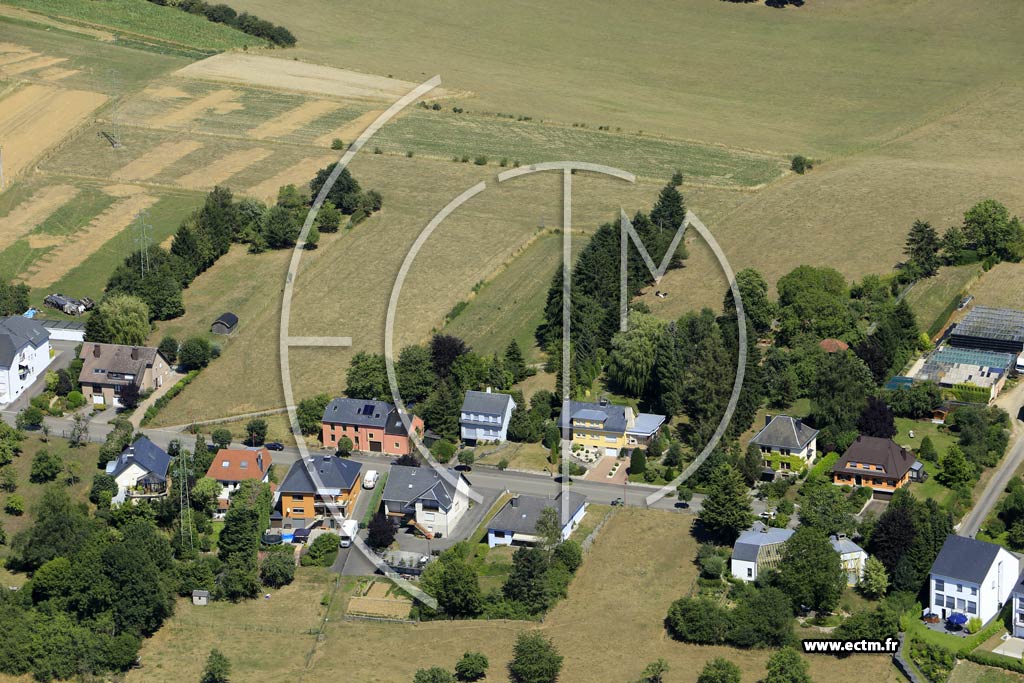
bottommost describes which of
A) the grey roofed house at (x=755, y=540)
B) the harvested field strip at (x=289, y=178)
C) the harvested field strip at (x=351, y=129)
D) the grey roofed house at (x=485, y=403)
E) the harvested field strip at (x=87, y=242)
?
the grey roofed house at (x=755, y=540)

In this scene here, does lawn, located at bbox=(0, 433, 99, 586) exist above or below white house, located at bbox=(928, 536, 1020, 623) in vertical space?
below

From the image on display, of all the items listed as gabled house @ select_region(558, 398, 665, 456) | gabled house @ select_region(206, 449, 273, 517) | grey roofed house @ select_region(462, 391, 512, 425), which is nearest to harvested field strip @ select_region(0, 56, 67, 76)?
gabled house @ select_region(206, 449, 273, 517)

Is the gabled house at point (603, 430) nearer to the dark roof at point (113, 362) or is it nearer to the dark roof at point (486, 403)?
the dark roof at point (486, 403)

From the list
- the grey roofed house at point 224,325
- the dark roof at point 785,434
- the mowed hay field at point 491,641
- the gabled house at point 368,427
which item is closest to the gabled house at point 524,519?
the mowed hay field at point 491,641

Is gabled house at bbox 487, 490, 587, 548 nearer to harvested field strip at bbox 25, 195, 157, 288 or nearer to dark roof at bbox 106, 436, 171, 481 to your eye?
dark roof at bbox 106, 436, 171, 481

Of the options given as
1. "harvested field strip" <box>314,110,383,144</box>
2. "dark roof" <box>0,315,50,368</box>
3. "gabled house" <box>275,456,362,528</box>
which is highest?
"harvested field strip" <box>314,110,383,144</box>

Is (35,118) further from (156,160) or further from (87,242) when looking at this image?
(87,242)

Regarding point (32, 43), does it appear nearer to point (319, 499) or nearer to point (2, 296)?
point (2, 296)
